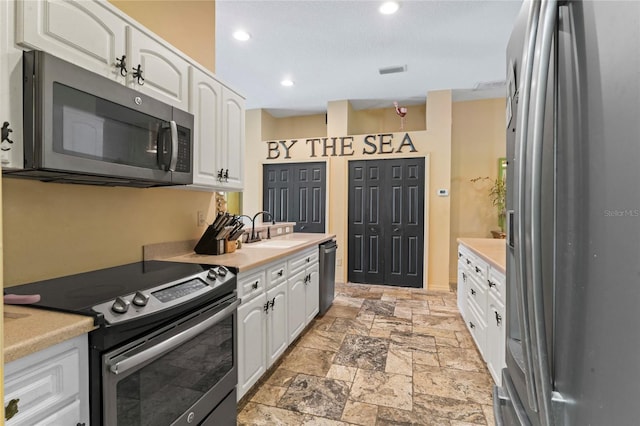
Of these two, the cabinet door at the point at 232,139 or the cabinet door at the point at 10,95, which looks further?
the cabinet door at the point at 232,139

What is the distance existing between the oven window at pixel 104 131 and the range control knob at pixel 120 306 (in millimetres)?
598

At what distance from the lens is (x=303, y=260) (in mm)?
2965

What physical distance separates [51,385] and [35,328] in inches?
6.8

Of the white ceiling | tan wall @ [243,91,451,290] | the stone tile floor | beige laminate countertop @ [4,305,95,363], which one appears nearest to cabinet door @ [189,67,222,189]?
the white ceiling

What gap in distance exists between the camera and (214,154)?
7.38 ft

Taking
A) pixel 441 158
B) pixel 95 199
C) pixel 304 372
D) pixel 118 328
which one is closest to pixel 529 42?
pixel 118 328

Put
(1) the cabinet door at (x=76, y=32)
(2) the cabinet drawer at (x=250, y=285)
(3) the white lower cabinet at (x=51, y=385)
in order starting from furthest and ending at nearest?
(2) the cabinet drawer at (x=250, y=285) → (1) the cabinet door at (x=76, y=32) → (3) the white lower cabinet at (x=51, y=385)

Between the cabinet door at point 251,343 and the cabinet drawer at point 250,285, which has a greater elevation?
the cabinet drawer at point 250,285

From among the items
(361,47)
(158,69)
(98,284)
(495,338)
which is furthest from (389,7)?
(98,284)

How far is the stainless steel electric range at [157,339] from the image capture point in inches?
40.9

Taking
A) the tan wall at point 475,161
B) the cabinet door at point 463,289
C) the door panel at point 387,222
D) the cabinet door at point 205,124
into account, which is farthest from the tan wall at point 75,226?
the tan wall at point 475,161

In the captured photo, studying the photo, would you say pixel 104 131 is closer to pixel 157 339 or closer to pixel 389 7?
pixel 157 339

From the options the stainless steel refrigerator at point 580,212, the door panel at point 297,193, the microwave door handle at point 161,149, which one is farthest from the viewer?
the door panel at point 297,193

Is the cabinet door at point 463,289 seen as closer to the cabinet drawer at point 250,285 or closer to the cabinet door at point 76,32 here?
the cabinet drawer at point 250,285
